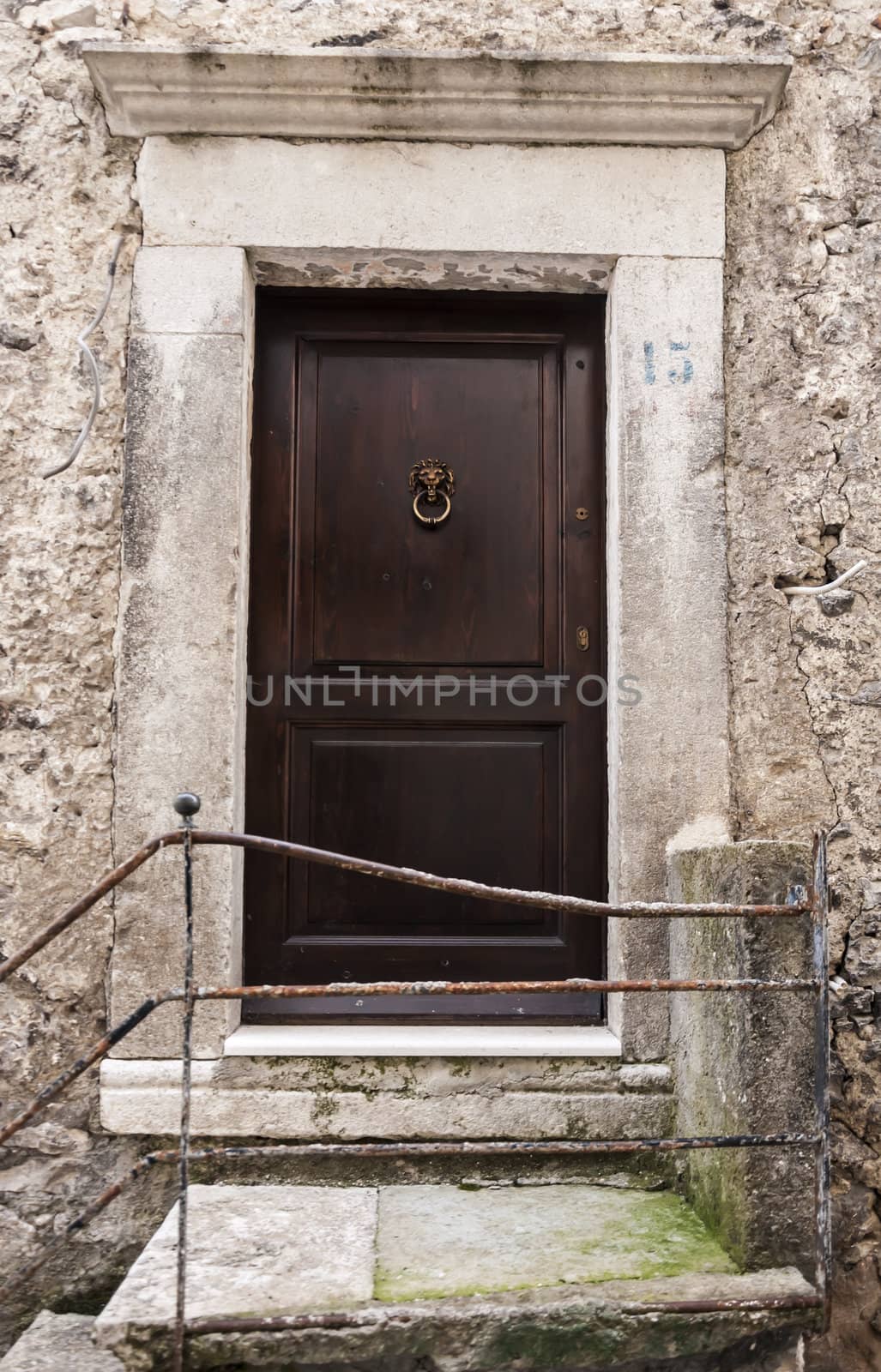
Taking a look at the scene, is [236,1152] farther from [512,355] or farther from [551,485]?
[512,355]

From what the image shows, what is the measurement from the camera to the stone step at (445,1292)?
1926mm

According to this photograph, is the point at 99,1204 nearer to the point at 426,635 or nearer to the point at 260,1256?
the point at 260,1256

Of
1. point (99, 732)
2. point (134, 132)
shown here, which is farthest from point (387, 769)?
point (134, 132)

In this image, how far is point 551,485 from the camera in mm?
3041

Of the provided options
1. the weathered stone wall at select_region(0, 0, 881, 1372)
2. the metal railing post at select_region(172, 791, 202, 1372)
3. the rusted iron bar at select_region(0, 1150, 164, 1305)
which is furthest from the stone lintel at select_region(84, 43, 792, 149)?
the rusted iron bar at select_region(0, 1150, 164, 1305)

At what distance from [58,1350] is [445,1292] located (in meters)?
1.01

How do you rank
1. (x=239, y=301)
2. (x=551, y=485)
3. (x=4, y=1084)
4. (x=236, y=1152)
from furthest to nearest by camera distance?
(x=551, y=485), (x=239, y=301), (x=4, y=1084), (x=236, y=1152)

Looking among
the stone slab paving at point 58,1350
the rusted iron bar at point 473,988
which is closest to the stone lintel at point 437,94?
the rusted iron bar at point 473,988

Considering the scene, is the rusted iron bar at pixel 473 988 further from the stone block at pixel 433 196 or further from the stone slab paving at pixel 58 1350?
the stone block at pixel 433 196

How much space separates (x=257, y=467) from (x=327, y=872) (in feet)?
4.01

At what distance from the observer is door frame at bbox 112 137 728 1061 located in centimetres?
272

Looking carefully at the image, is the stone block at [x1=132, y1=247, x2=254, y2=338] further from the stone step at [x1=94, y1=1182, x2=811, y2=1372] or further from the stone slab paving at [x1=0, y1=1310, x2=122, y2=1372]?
the stone slab paving at [x1=0, y1=1310, x2=122, y2=1372]

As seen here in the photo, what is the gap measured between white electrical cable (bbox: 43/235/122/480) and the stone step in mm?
1962

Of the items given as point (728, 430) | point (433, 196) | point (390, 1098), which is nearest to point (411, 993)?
point (390, 1098)
